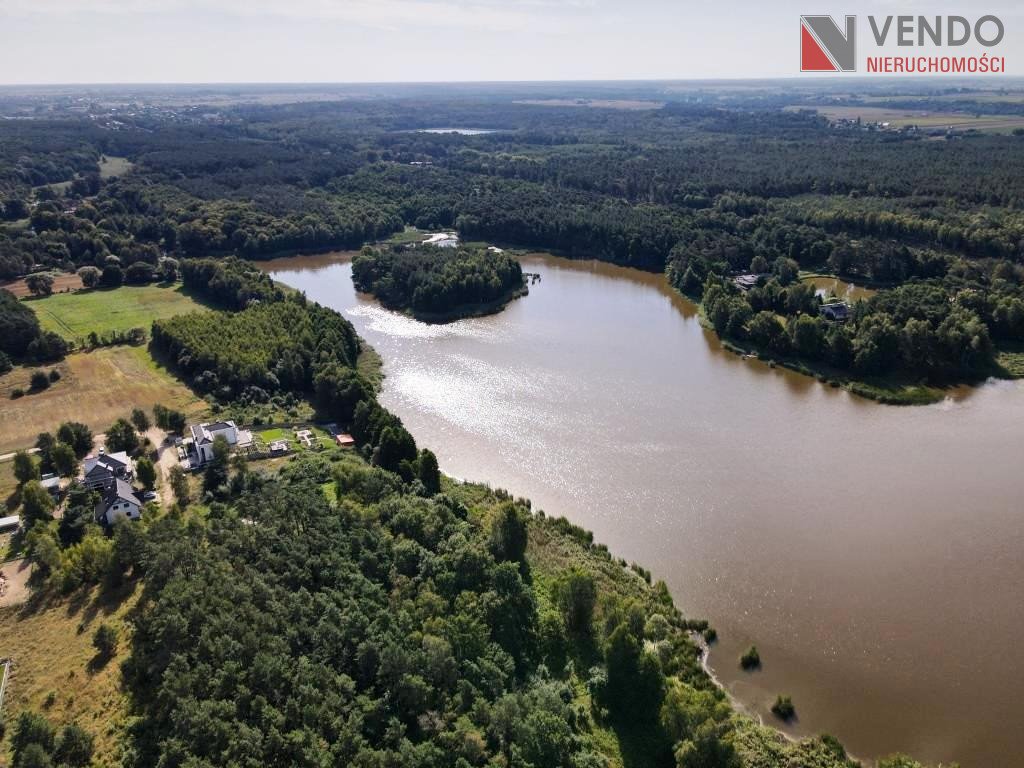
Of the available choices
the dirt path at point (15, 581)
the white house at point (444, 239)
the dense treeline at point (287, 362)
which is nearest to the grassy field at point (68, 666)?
the dirt path at point (15, 581)

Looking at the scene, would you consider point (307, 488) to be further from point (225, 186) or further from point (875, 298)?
point (225, 186)

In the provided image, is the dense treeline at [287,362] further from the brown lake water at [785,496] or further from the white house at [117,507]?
the white house at [117,507]

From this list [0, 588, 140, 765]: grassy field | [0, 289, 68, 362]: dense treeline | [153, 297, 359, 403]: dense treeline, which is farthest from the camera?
[0, 289, 68, 362]: dense treeline

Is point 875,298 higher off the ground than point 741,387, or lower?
higher

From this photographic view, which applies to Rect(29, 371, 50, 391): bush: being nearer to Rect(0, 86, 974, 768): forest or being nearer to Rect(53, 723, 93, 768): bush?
Rect(0, 86, 974, 768): forest

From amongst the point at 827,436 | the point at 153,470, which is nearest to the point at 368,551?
the point at 153,470

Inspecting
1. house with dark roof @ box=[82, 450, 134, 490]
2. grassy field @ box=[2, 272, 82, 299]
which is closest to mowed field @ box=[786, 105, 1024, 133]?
grassy field @ box=[2, 272, 82, 299]

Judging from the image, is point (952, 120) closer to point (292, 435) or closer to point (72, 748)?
point (292, 435)
